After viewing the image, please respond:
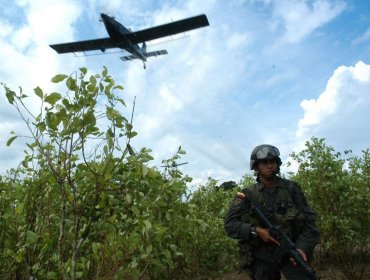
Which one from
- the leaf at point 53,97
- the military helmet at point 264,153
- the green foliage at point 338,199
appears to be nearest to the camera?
the leaf at point 53,97

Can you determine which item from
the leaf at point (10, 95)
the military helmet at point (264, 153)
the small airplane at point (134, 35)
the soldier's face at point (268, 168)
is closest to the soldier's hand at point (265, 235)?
the soldier's face at point (268, 168)

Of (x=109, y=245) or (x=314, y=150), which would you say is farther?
(x=314, y=150)

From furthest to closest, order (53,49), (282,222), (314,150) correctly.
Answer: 1. (53,49)
2. (314,150)
3. (282,222)

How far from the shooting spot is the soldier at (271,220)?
164 inches

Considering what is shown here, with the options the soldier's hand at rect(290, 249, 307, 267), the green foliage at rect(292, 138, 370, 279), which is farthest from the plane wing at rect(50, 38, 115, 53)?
the soldier's hand at rect(290, 249, 307, 267)

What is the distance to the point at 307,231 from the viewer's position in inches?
167

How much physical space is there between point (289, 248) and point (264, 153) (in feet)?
3.35

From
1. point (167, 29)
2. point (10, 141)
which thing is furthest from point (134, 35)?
point (10, 141)

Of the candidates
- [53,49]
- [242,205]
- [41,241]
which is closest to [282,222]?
[242,205]

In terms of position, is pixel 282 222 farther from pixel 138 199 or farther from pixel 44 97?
pixel 44 97

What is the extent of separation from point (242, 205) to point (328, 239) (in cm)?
354

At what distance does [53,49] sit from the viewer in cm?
3120

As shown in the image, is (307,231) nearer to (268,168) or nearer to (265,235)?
(265,235)

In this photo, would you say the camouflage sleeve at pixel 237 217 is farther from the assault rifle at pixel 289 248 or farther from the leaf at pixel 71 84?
the leaf at pixel 71 84
